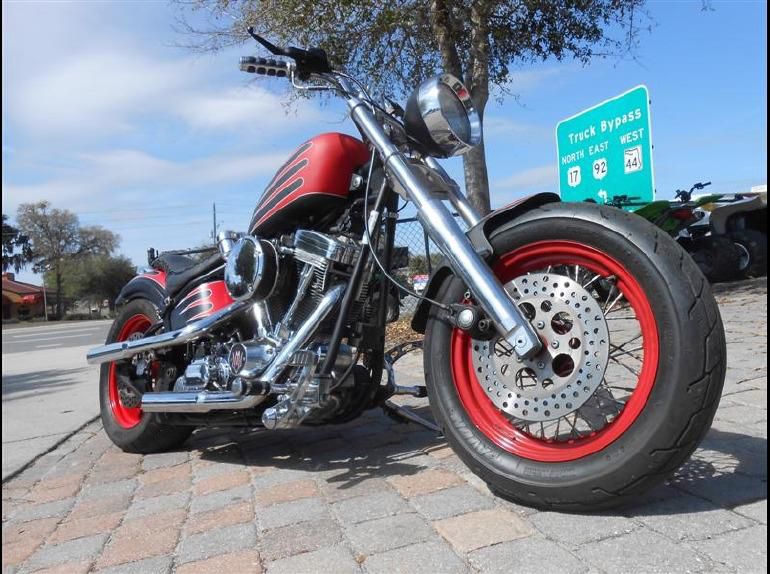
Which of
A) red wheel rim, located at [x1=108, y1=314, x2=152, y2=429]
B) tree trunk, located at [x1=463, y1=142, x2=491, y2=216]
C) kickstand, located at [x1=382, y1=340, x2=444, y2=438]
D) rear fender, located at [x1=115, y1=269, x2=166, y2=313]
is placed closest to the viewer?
kickstand, located at [x1=382, y1=340, x2=444, y2=438]

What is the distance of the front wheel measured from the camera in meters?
1.78

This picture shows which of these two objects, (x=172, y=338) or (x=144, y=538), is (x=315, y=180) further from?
(x=144, y=538)

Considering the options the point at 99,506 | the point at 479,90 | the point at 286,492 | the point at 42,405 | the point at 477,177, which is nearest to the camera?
the point at 286,492

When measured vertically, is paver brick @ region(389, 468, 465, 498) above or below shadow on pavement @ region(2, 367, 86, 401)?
above

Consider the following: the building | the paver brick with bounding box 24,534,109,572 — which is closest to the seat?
the paver brick with bounding box 24,534,109,572

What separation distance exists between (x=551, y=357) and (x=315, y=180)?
1.21m

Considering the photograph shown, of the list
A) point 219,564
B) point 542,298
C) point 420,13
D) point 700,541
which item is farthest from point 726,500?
point 420,13

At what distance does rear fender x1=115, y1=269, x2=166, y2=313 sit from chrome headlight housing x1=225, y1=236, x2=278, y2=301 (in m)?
0.75

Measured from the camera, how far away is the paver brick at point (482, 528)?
184cm

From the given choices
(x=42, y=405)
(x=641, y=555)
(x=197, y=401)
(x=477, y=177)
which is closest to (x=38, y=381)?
(x=42, y=405)

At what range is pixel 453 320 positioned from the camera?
2.22 m

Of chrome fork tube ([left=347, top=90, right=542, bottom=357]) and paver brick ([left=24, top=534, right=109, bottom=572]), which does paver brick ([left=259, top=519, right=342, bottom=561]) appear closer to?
paver brick ([left=24, top=534, right=109, bottom=572])

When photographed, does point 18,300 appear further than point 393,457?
Yes

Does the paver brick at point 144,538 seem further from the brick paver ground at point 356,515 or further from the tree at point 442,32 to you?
the tree at point 442,32
